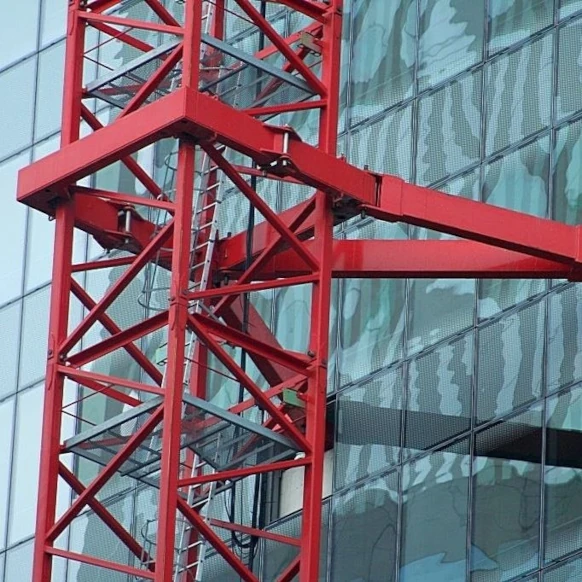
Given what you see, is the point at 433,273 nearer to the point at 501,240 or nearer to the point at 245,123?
the point at 501,240

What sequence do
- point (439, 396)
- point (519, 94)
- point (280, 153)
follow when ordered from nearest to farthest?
point (280, 153) → point (439, 396) → point (519, 94)

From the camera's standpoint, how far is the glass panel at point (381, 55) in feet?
133

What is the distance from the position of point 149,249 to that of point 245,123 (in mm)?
1960

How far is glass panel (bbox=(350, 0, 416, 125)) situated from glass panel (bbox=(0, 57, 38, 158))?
1006cm

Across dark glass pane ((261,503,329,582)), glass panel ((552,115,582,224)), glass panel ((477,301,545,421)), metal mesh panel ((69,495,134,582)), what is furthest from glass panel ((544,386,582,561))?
metal mesh panel ((69,495,134,582))

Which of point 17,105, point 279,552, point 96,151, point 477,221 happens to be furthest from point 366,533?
point 17,105

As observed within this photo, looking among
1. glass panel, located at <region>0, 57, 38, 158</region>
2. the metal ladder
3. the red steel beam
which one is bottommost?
the red steel beam

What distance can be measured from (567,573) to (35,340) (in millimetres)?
15724

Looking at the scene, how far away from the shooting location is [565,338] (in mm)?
35969

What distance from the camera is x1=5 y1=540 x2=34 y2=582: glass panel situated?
150 ft

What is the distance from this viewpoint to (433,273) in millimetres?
32094

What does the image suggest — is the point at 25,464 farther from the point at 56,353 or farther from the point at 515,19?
the point at 56,353

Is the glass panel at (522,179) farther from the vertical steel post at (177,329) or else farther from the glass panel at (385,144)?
the vertical steel post at (177,329)

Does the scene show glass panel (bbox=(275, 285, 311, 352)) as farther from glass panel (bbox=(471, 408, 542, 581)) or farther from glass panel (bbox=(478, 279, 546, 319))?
glass panel (bbox=(471, 408, 542, 581))
